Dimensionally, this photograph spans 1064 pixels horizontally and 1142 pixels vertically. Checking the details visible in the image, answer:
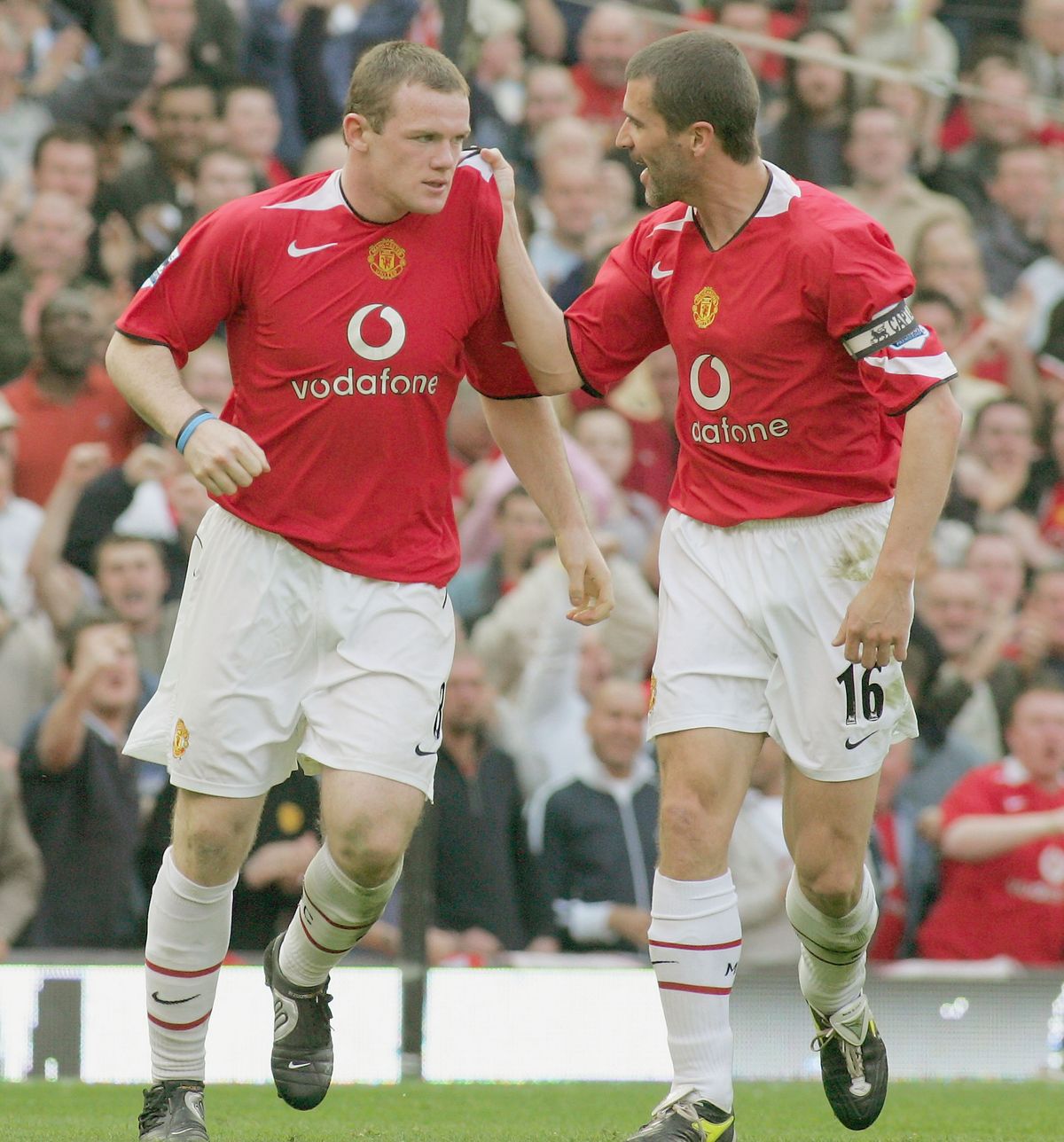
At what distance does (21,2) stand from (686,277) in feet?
20.2

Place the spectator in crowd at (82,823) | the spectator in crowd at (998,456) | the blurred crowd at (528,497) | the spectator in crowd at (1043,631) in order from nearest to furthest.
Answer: the spectator in crowd at (82,823) → the blurred crowd at (528,497) → the spectator in crowd at (1043,631) → the spectator in crowd at (998,456)

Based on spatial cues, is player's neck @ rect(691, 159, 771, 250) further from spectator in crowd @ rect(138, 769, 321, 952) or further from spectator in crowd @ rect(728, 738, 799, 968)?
spectator in crowd @ rect(728, 738, 799, 968)

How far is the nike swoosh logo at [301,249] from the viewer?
4.83 m

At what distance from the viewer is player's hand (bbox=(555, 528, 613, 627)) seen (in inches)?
204

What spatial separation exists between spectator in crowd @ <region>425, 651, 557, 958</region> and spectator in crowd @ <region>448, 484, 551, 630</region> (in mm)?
823

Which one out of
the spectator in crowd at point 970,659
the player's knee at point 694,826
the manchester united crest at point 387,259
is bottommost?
the spectator in crowd at point 970,659

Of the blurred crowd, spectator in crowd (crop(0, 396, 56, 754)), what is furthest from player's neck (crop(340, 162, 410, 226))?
spectator in crowd (crop(0, 396, 56, 754))

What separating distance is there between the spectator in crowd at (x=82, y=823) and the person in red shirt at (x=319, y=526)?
10.1 feet

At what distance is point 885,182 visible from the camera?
37.4 feet

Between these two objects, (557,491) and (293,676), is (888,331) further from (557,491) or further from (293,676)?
(293,676)

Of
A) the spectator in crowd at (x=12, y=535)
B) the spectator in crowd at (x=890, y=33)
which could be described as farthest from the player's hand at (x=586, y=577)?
the spectator in crowd at (x=890, y=33)

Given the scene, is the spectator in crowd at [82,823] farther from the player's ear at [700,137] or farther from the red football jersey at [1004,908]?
the player's ear at [700,137]

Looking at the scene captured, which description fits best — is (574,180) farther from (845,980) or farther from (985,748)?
(845,980)

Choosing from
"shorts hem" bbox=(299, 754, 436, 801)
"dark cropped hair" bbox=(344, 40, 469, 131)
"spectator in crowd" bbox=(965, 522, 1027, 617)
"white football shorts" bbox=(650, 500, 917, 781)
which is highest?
"dark cropped hair" bbox=(344, 40, 469, 131)
